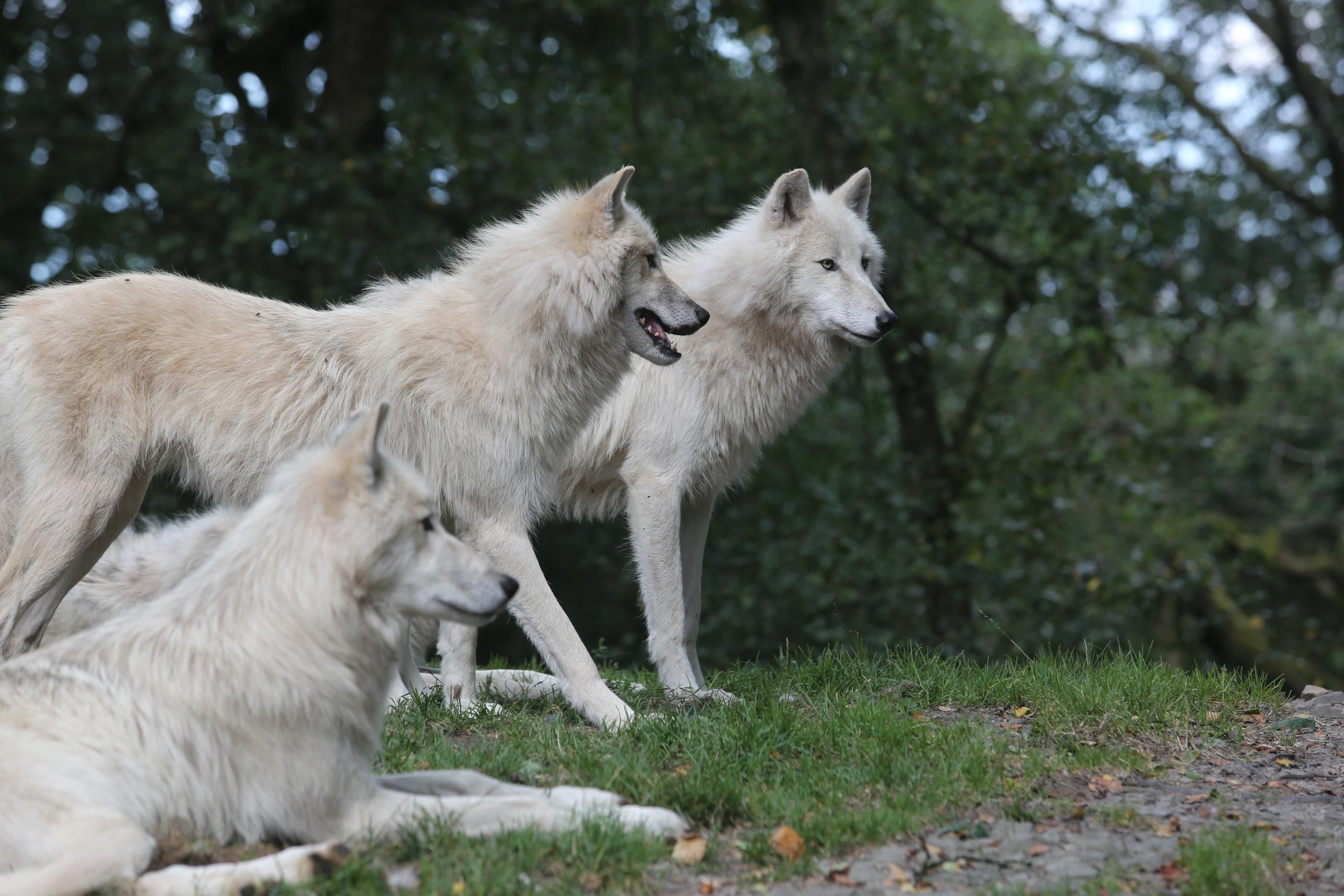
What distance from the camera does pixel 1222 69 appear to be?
16.7m

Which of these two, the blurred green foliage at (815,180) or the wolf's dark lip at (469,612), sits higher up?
the blurred green foliage at (815,180)

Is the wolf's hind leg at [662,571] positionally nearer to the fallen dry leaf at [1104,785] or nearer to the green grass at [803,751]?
the green grass at [803,751]

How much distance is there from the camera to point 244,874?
11.7ft

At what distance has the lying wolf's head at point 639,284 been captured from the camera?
5727mm

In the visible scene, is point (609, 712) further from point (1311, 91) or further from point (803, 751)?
point (1311, 91)

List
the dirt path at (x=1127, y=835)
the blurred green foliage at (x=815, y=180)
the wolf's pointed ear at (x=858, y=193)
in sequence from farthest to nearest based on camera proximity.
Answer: the blurred green foliage at (x=815, y=180) → the wolf's pointed ear at (x=858, y=193) → the dirt path at (x=1127, y=835)

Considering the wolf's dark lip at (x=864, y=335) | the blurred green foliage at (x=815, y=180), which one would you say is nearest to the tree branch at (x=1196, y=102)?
the blurred green foliage at (x=815, y=180)

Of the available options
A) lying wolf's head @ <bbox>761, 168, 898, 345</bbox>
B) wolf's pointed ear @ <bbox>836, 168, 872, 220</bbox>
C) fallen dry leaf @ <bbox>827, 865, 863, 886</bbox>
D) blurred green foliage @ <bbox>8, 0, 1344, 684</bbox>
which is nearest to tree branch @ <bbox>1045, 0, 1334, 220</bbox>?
blurred green foliage @ <bbox>8, 0, 1344, 684</bbox>

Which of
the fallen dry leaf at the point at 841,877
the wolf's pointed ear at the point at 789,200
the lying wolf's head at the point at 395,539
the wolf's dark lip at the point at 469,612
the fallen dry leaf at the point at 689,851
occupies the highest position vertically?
the wolf's pointed ear at the point at 789,200

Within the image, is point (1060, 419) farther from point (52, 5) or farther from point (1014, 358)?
point (52, 5)

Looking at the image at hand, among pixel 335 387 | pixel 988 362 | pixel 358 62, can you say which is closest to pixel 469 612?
pixel 335 387

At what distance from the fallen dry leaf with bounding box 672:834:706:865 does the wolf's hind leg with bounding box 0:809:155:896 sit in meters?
1.62

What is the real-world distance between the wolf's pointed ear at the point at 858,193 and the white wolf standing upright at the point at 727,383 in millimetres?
210

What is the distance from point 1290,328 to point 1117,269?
1023cm
